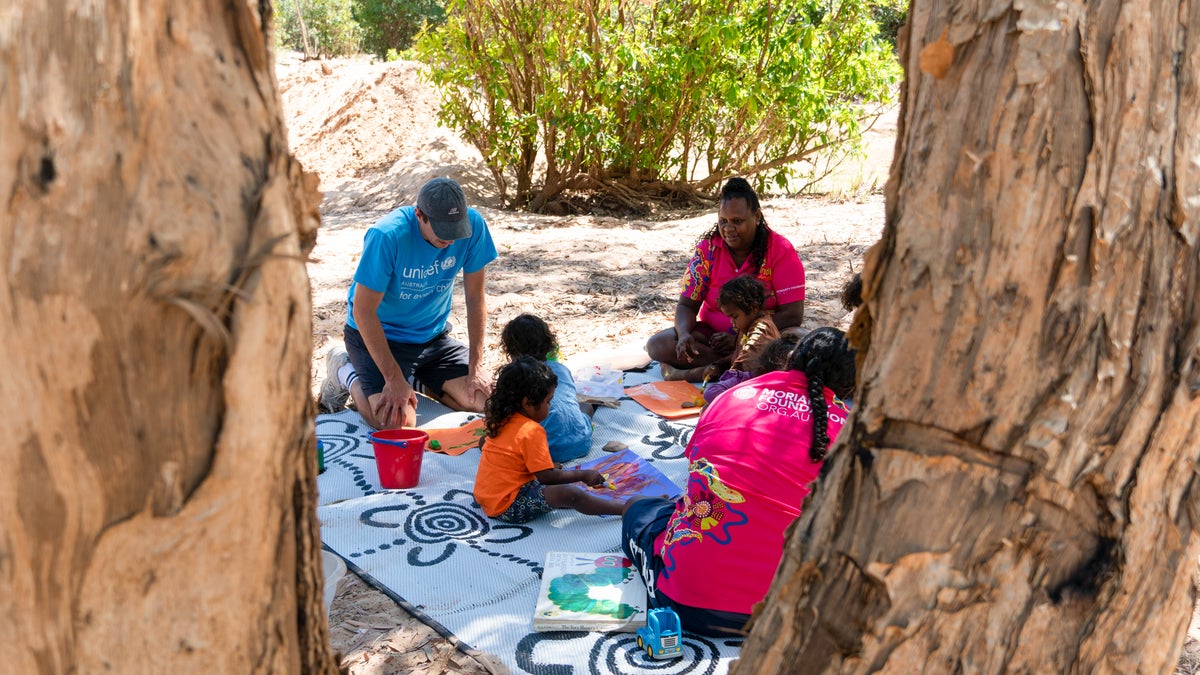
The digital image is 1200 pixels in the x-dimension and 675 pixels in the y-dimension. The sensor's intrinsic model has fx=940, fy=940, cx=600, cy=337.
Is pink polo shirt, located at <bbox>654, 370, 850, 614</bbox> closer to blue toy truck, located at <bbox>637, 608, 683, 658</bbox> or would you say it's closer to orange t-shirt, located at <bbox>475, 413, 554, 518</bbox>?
blue toy truck, located at <bbox>637, 608, 683, 658</bbox>

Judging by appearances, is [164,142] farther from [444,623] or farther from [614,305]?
[614,305]

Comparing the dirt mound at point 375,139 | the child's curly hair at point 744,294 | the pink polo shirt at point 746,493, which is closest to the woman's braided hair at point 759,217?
the child's curly hair at point 744,294

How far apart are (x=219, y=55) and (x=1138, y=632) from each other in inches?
52.8

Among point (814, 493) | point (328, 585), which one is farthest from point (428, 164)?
point (814, 493)

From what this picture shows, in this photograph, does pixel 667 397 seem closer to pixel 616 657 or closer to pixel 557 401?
pixel 557 401

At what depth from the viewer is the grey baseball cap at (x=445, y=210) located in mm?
4266

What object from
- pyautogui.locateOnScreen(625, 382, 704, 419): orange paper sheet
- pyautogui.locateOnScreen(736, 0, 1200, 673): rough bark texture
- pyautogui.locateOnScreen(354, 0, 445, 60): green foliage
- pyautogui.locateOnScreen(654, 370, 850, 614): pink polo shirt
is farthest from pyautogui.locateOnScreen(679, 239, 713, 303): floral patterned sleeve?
pyautogui.locateOnScreen(354, 0, 445, 60): green foliage

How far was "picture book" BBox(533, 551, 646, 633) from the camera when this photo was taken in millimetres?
2887

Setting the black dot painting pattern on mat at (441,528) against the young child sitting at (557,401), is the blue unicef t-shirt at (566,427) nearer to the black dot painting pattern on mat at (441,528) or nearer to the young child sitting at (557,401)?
Answer: the young child sitting at (557,401)

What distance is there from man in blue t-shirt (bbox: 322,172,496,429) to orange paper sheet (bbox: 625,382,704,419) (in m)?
0.83

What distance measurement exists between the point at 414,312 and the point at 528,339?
0.73m

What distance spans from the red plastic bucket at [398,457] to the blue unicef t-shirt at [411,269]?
82cm

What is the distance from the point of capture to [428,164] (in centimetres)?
1098

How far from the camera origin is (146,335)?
0.94 meters
